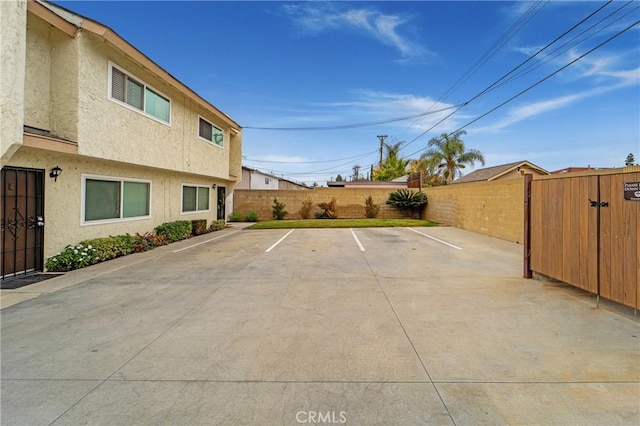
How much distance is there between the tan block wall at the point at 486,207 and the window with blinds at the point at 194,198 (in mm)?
13908

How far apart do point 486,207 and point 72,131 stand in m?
15.3

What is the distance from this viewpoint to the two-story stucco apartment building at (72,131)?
19.1 ft

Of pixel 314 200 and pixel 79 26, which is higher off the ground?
pixel 79 26

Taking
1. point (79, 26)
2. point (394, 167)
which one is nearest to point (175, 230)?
point (79, 26)

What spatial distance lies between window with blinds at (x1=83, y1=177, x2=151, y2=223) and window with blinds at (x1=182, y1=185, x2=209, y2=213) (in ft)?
9.09

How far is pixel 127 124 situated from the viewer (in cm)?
914

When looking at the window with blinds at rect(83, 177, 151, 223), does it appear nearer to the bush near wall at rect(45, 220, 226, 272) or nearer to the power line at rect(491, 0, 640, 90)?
the bush near wall at rect(45, 220, 226, 272)

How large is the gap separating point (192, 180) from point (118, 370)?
12.9 metres

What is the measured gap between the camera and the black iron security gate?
651 cm

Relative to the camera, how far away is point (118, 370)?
3066mm

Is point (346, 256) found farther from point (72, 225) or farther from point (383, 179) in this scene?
point (383, 179)

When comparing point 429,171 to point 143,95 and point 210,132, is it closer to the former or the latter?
point 210,132

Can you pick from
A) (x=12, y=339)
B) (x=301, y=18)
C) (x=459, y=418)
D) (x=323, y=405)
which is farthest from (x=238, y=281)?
(x=301, y=18)

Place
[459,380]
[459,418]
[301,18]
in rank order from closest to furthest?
1. [459,418]
2. [459,380]
3. [301,18]
